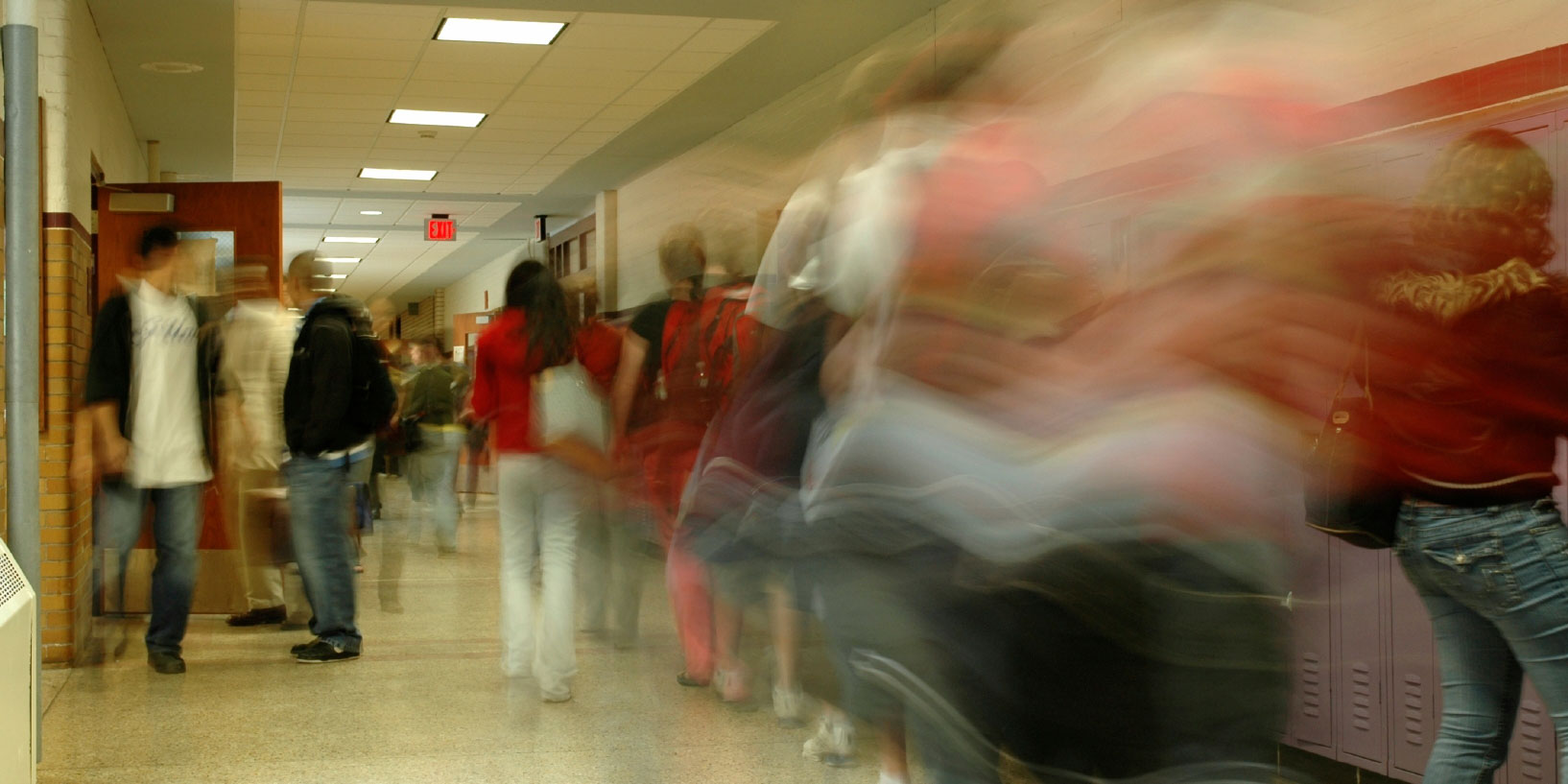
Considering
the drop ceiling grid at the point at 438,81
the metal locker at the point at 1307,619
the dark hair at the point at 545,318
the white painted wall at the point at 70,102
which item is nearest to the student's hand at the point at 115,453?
the white painted wall at the point at 70,102

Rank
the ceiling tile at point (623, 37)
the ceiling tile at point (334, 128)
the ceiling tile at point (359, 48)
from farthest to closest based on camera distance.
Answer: the ceiling tile at point (334, 128), the ceiling tile at point (359, 48), the ceiling tile at point (623, 37)

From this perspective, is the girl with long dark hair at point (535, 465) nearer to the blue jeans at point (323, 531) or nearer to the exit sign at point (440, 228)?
the blue jeans at point (323, 531)

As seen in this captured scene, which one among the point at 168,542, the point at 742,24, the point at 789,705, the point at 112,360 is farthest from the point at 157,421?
the point at 742,24

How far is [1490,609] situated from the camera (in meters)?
2.09

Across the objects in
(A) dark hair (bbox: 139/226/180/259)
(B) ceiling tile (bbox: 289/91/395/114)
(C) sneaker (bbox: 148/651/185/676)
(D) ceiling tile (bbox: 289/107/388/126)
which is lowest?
(C) sneaker (bbox: 148/651/185/676)

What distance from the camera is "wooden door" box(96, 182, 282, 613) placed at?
20.2 feet

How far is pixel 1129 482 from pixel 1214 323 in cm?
20

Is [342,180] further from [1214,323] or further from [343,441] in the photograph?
[1214,323]

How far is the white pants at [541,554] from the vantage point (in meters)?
4.27

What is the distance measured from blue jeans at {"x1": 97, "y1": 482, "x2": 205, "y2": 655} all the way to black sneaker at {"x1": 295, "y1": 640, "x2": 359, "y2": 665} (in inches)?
17.2

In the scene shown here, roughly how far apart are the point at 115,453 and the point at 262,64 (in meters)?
3.94

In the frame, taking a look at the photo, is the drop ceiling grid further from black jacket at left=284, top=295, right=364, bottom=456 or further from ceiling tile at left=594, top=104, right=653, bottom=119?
black jacket at left=284, top=295, right=364, bottom=456

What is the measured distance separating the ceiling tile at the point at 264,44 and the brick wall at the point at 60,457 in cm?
220

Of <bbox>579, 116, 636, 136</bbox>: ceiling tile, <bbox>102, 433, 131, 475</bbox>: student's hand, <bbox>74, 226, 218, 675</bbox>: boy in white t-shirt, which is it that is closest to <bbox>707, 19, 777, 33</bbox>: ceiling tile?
<bbox>579, 116, 636, 136</bbox>: ceiling tile
